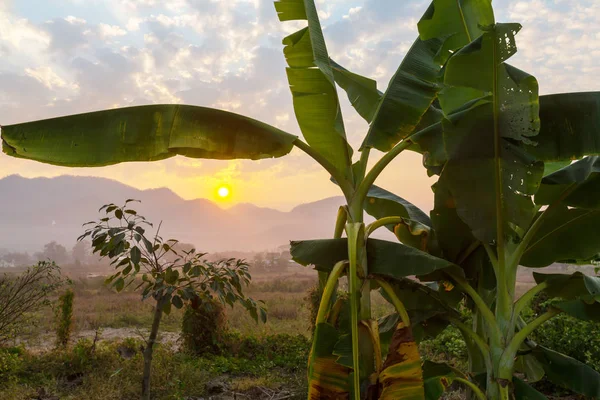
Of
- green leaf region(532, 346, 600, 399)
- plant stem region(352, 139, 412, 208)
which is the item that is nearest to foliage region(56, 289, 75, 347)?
plant stem region(352, 139, 412, 208)

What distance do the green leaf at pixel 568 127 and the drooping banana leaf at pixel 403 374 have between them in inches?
37.7

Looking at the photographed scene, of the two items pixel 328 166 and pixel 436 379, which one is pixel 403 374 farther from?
pixel 328 166

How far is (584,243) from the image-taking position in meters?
1.99

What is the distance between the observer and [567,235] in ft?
6.61

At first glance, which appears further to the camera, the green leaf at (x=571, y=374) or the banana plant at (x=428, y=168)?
the green leaf at (x=571, y=374)

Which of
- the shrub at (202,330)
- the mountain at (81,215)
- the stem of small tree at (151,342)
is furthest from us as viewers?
the mountain at (81,215)

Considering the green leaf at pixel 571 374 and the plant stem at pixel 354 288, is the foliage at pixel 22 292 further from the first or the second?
the green leaf at pixel 571 374

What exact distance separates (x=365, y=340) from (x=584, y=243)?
134 cm

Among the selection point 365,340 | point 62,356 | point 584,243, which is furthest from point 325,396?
point 62,356

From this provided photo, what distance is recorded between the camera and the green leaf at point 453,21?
2.19 metres

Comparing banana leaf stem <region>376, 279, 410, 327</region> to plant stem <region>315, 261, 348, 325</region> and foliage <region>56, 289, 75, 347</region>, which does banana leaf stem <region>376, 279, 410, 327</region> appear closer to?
plant stem <region>315, 261, 348, 325</region>

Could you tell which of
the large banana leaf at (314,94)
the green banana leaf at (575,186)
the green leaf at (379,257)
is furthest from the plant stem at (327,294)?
the green banana leaf at (575,186)

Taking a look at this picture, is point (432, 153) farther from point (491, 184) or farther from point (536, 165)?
point (536, 165)

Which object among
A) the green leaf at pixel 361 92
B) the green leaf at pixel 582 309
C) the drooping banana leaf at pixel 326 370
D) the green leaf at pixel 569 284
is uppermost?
the green leaf at pixel 361 92
